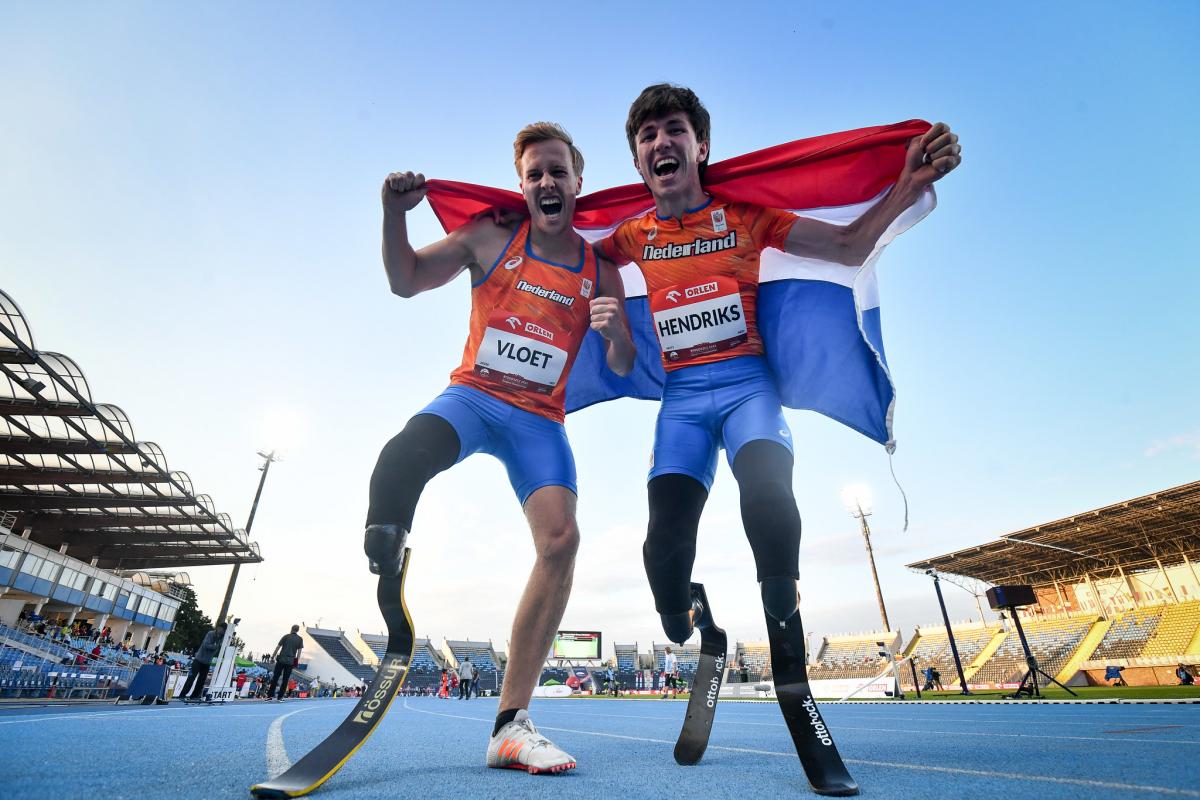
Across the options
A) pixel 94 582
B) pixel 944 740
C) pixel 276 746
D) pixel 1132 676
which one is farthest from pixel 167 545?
pixel 1132 676

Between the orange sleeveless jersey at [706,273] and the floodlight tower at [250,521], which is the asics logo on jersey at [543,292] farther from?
the floodlight tower at [250,521]

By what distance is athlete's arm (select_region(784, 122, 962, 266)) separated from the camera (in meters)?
2.47

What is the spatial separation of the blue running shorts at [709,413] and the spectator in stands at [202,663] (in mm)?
12687

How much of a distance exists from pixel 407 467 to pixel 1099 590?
137 feet

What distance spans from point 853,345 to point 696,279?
91 centimetres

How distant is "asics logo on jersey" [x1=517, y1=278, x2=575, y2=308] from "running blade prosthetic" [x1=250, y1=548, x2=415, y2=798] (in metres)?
1.31

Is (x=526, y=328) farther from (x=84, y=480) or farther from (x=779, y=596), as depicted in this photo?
(x=84, y=480)

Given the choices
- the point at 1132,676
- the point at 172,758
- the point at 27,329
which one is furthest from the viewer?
the point at 1132,676

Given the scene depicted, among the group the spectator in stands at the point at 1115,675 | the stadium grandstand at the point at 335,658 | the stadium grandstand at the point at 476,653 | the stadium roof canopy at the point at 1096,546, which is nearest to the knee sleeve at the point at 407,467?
the stadium roof canopy at the point at 1096,546

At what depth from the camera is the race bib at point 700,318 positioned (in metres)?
2.77

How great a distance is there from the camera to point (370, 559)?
6.89 ft

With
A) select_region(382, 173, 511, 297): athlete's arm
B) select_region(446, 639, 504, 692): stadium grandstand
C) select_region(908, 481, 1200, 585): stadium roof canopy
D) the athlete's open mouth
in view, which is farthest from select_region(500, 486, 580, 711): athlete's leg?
select_region(446, 639, 504, 692): stadium grandstand

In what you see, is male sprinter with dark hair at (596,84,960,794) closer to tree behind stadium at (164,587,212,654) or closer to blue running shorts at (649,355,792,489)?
blue running shorts at (649,355,792,489)

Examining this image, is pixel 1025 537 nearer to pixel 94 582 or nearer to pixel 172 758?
pixel 172 758
